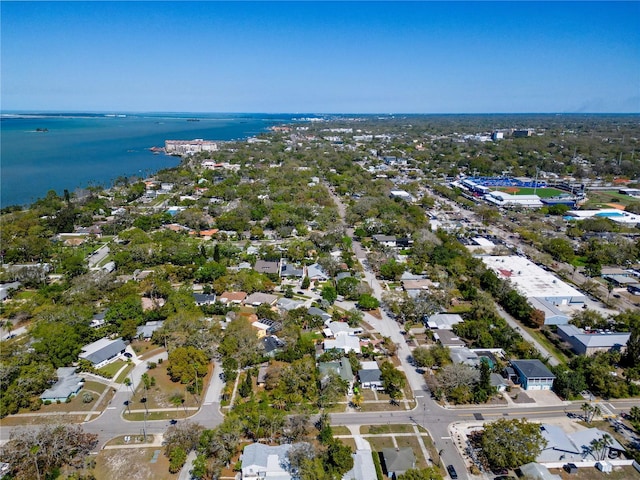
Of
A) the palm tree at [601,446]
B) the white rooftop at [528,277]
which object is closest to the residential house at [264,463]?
the palm tree at [601,446]

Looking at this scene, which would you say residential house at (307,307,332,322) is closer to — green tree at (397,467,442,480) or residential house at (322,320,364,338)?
residential house at (322,320,364,338)

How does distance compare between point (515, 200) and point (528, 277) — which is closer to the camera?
point (528, 277)

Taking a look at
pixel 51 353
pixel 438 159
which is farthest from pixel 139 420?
pixel 438 159

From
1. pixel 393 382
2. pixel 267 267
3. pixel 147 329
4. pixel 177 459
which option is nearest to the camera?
pixel 177 459

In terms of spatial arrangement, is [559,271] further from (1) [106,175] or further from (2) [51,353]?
(1) [106,175]

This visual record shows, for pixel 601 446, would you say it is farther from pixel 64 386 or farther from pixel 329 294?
pixel 64 386

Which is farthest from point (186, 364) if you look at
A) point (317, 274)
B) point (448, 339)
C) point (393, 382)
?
point (448, 339)

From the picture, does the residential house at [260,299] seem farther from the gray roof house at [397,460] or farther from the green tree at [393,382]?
the gray roof house at [397,460]

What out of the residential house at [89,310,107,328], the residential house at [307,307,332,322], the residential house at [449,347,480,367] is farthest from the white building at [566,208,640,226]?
the residential house at [89,310,107,328]
